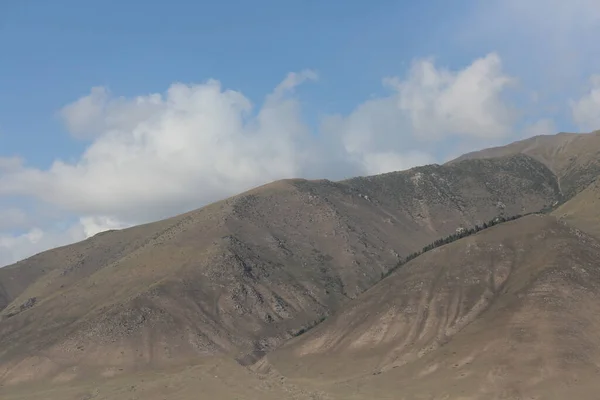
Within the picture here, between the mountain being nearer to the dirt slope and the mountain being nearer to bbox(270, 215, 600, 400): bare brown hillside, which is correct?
bbox(270, 215, 600, 400): bare brown hillside

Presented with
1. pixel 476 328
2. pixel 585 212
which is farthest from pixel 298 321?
pixel 585 212

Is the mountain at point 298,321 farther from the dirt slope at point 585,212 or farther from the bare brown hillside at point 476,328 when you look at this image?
the dirt slope at point 585,212

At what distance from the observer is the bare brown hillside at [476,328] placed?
4006 inches

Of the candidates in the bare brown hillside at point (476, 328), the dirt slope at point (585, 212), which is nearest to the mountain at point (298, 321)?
the bare brown hillside at point (476, 328)

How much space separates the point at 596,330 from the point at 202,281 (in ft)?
363

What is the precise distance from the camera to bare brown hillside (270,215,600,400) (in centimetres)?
10175

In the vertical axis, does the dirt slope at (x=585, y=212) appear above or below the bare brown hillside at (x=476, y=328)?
above

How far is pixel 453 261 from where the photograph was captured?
153500 millimetres

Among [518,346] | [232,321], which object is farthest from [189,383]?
[518,346]

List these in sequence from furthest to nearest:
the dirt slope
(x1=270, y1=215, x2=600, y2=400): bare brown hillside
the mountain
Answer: the dirt slope → the mountain → (x1=270, y1=215, x2=600, y2=400): bare brown hillside

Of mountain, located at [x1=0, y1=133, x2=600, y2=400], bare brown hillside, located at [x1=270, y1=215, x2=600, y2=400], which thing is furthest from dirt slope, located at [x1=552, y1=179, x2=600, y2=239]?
bare brown hillside, located at [x1=270, y1=215, x2=600, y2=400]

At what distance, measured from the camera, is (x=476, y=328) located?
12119 cm

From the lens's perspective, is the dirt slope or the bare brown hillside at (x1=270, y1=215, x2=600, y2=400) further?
the dirt slope

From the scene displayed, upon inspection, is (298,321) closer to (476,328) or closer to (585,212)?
(476,328)
